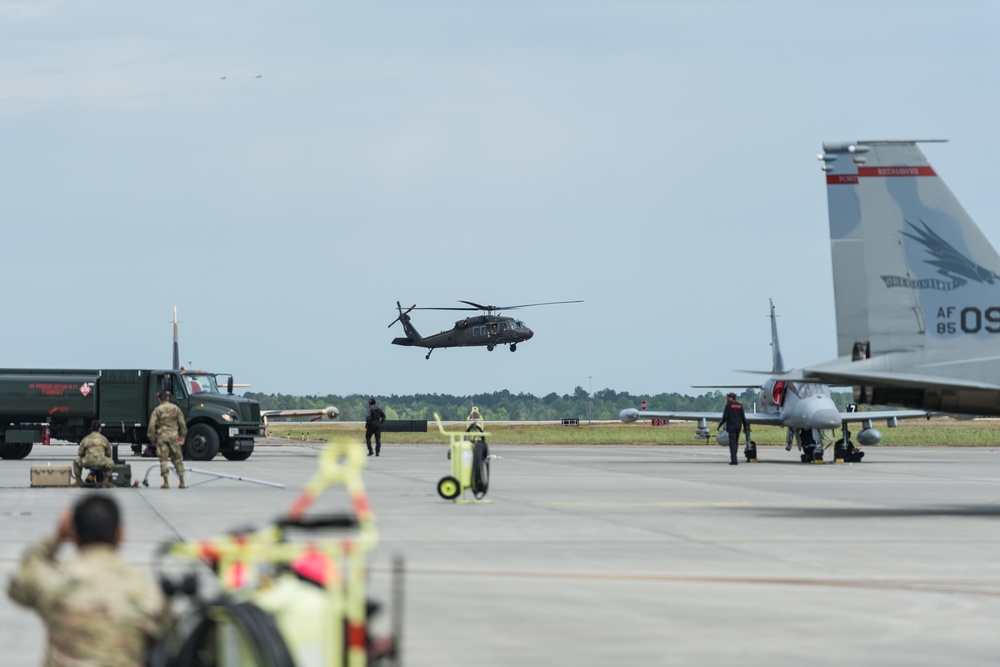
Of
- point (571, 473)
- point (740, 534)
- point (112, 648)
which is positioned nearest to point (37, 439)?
point (571, 473)

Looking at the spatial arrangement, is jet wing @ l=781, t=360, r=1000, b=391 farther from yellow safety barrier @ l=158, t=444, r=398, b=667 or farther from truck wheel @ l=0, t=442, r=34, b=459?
truck wheel @ l=0, t=442, r=34, b=459

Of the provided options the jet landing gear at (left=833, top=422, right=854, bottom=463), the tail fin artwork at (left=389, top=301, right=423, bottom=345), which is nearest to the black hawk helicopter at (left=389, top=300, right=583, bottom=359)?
the tail fin artwork at (left=389, top=301, right=423, bottom=345)

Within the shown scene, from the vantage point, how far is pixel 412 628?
9016 mm

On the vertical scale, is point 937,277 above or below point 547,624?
above

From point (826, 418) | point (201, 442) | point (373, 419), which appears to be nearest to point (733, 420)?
point (826, 418)

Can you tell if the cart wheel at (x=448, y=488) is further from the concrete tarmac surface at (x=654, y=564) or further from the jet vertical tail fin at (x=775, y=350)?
the jet vertical tail fin at (x=775, y=350)

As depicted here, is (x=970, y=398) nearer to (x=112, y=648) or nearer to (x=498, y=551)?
(x=498, y=551)

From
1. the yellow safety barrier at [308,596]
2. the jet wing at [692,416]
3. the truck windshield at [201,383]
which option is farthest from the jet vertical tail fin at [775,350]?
the yellow safety barrier at [308,596]

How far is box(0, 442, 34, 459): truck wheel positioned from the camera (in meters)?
39.5

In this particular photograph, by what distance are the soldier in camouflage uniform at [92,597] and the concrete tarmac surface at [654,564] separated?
116 inches

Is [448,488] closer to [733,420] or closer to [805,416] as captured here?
[733,420]

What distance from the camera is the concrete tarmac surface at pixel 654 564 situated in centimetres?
848

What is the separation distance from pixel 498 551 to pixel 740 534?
11.1ft

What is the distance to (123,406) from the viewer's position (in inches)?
1438
